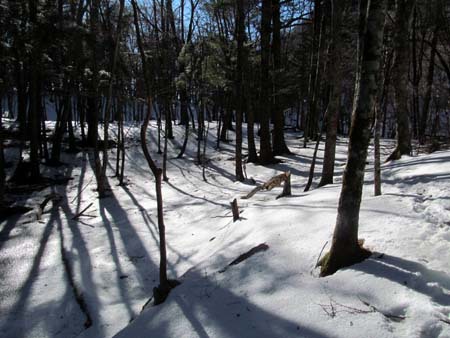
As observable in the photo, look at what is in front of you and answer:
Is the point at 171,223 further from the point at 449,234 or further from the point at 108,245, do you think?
the point at 449,234

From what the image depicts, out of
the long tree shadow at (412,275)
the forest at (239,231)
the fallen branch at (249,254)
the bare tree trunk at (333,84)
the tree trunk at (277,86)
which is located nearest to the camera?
the long tree shadow at (412,275)

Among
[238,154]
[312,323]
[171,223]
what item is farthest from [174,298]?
[238,154]

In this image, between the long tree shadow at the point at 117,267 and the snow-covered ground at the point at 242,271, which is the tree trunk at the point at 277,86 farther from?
the long tree shadow at the point at 117,267

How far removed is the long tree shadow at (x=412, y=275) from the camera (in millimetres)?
2973

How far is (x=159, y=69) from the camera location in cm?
1590

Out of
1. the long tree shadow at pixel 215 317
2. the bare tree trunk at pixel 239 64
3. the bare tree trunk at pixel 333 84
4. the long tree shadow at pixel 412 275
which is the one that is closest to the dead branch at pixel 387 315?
the long tree shadow at pixel 412 275

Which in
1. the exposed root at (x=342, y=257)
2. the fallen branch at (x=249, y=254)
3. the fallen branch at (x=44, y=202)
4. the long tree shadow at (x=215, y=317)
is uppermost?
the exposed root at (x=342, y=257)

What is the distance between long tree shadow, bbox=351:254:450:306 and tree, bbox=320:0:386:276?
0.18 metres

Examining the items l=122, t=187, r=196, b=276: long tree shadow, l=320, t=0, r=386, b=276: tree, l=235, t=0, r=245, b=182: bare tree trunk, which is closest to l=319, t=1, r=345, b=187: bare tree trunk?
l=235, t=0, r=245, b=182: bare tree trunk

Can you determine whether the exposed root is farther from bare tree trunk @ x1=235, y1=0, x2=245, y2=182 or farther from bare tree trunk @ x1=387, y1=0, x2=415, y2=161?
bare tree trunk @ x1=235, y1=0, x2=245, y2=182

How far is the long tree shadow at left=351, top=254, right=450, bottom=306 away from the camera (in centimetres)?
297

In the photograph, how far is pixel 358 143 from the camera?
135 inches

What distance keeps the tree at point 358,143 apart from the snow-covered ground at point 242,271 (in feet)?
0.52

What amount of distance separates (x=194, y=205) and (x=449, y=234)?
6.64 meters
